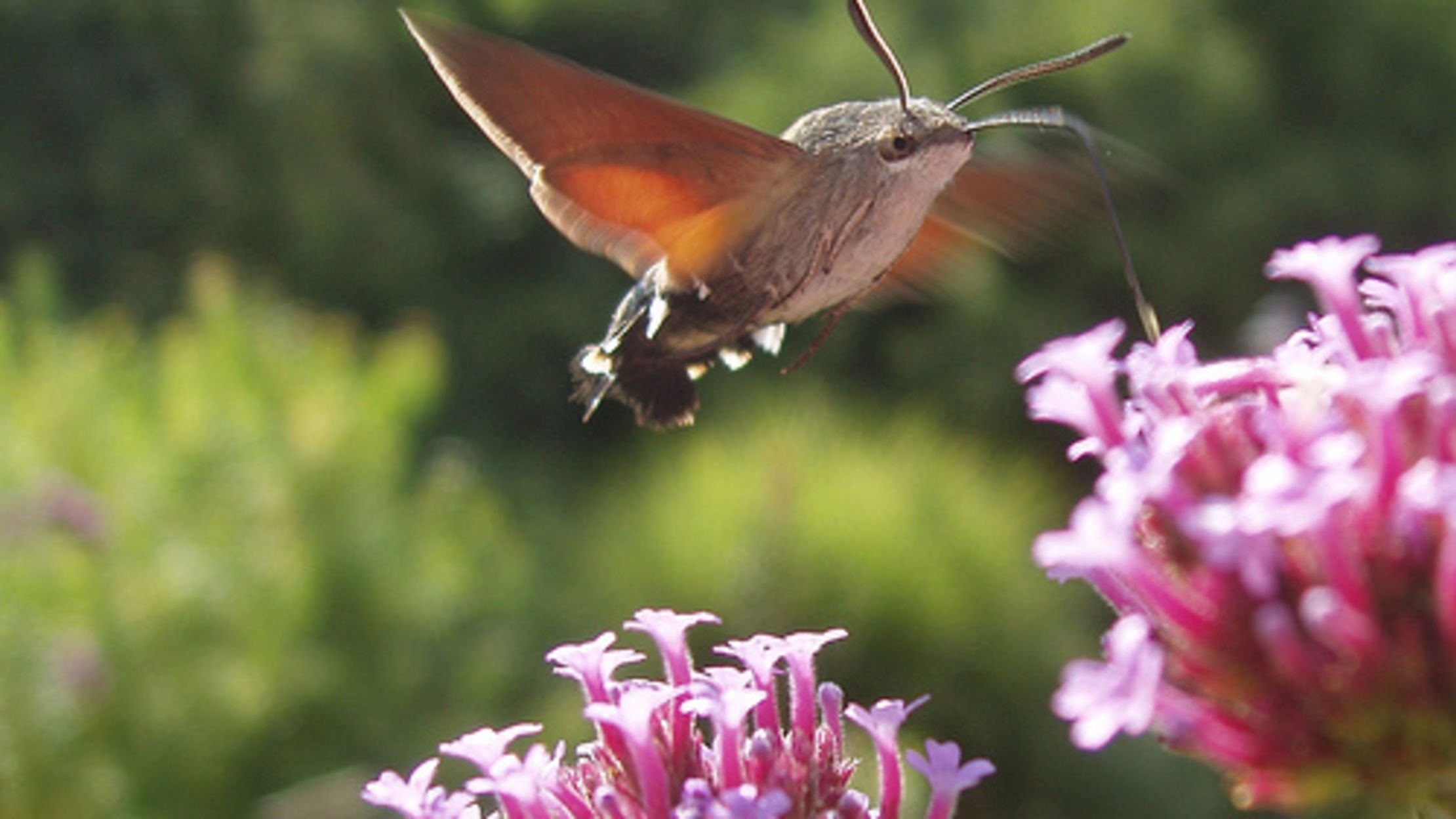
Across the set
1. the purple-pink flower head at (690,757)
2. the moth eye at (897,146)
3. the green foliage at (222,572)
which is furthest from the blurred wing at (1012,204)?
the green foliage at (222,572)

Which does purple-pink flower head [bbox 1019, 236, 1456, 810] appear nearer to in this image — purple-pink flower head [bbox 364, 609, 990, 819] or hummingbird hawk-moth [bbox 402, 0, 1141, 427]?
purple-pink flower head [bbox 364, 609, 990, 819]

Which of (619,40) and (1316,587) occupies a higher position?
(619,40)

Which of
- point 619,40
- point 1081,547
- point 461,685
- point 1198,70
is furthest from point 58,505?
point 1198,70

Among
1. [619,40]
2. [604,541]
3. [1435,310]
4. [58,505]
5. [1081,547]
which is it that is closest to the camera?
[1081,547]

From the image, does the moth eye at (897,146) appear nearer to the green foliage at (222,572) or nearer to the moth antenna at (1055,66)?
the moth antenna at (1055,66)

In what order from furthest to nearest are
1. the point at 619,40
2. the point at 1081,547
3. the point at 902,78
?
the point at 619,40
the point at 902,78
the point at 1081,547

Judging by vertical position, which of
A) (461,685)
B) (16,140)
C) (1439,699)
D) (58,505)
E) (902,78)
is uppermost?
(16,140)

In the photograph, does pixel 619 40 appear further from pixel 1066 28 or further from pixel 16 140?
pixel 16 140

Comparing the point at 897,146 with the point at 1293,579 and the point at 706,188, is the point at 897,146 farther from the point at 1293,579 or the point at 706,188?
the point at 1293,579
